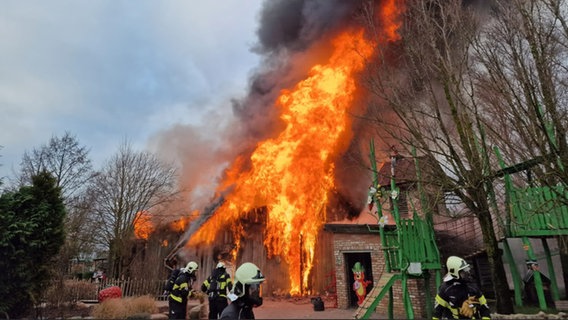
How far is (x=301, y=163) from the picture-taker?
18.1 meters

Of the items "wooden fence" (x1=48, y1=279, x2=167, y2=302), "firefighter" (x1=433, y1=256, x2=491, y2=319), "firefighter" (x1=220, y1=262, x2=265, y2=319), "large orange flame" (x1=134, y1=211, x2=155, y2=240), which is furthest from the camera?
"large orange flame" (x1=134, y1=211, x2=155, y2=240)

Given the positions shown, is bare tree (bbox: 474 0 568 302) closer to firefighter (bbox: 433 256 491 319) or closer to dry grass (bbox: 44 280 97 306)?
firefighter (bbox: 433 256 491 319)

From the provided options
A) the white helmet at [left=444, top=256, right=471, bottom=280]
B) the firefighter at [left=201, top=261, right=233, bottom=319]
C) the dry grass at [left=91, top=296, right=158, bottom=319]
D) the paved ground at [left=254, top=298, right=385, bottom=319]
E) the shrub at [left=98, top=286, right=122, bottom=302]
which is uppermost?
the white helmet at [left=444, top=256, right=471, bottom=280]

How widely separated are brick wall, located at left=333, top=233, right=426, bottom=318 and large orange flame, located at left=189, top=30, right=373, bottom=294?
276 centimetres

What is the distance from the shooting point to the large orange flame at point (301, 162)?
1748 centimetres

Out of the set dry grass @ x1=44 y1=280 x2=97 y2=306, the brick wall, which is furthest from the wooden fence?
the brick wall

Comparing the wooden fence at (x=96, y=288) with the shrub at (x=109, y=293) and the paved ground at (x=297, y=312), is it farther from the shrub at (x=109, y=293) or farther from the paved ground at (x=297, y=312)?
the paved ground at (x=297, y=312)

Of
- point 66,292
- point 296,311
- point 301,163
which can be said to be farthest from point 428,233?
point 66,292

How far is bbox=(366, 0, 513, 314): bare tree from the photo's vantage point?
9.63m

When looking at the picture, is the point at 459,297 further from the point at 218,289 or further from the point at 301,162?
the point at 301,162

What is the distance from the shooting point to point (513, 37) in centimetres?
767

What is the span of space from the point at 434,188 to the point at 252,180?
958cm

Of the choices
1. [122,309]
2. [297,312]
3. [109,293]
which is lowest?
[297,312]

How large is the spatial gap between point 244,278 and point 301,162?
552 inches
